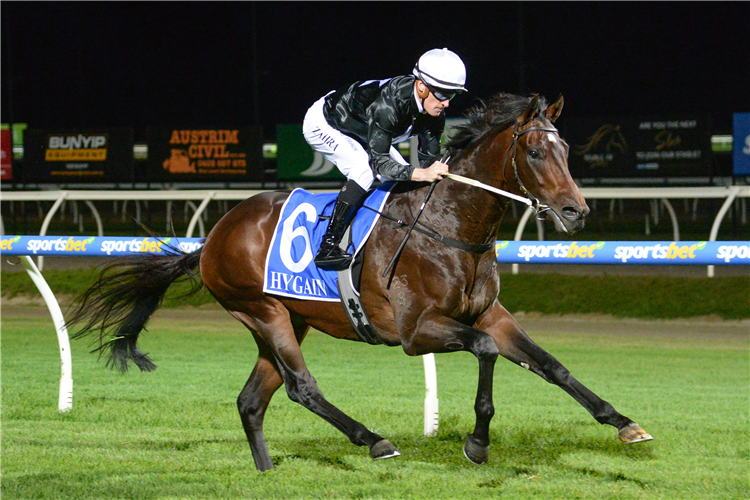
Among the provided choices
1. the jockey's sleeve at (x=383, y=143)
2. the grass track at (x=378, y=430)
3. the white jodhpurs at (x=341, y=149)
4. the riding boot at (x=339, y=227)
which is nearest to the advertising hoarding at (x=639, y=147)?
the grass track at (x=378, y=430)

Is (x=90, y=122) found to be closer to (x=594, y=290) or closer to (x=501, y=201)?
(x=594, y=290)

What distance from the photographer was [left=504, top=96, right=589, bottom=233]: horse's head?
3105 mm

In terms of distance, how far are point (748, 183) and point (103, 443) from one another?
10909 mm

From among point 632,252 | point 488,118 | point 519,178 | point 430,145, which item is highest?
point 488,118

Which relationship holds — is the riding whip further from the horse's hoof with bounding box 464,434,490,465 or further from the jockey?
the horse's hoof with bounding box 464,434,490,465

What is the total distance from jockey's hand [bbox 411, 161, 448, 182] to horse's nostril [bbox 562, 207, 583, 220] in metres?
0.54

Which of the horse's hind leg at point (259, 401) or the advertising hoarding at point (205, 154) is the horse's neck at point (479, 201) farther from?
the advertising hoarding at point (205, 154)

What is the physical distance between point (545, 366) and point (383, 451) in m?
0.66

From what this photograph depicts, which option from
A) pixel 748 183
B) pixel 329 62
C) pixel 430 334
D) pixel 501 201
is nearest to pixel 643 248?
pixel 501 201

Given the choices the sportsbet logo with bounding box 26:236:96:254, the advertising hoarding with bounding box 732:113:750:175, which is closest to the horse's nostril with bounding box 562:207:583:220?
the sportsbet logo with bounding box 26:236:96:254

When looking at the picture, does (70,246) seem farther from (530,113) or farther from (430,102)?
(530,113)

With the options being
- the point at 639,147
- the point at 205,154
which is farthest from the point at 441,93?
the point at 205,154

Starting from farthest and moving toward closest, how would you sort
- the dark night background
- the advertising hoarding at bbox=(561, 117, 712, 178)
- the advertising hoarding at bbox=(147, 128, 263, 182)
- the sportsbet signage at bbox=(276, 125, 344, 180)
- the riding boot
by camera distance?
the dark night background → the advertising hoarding at bbox=(147, 128, 263, 182) → the sportsbet signage at bbox=(276, 125, 344, 180) → the advertising hoarding at bbox=(561, 117, 712, 178) → the riding boot

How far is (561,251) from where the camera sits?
425 centimetres
